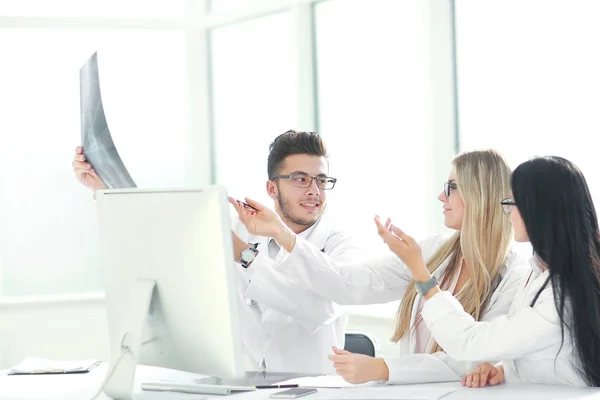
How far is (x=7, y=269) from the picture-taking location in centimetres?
533

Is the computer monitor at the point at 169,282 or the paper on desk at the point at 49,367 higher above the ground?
the computer monitor at the point at 169,282

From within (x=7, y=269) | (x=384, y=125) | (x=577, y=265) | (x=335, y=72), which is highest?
(x=335, y=72)

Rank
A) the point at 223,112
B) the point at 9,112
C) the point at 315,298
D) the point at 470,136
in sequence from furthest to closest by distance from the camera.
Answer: the point at 223,112 → the point at 9,112 → the point at 470,136 → the point at 315,298

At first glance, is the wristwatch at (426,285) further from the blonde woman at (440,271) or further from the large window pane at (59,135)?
the large window pane at (59,135)

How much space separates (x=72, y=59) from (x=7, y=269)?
4.44 ft

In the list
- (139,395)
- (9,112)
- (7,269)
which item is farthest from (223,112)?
(139,395)

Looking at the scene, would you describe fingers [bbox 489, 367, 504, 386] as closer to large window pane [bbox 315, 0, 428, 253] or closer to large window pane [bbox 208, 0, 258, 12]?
large window pane [bbox 315, 0, 428, 253]

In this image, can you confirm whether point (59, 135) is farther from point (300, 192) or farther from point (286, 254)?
point (286, 254)

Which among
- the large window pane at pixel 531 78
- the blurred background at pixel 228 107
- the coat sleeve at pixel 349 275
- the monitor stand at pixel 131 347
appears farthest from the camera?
the blurred background at pixel 228 107

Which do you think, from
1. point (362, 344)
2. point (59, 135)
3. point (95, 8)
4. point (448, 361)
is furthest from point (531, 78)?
point (59, 135)

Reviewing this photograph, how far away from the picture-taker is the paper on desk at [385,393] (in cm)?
209

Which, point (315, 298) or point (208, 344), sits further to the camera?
point (315, 298)

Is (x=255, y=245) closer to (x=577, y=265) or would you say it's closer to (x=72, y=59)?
(x=577, y=265)

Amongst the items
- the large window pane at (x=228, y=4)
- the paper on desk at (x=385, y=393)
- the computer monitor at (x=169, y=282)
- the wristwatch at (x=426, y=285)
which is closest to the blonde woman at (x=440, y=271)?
the paper on desk at (x=385, y=393)
